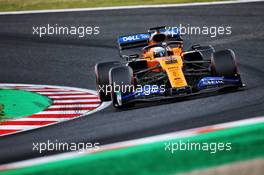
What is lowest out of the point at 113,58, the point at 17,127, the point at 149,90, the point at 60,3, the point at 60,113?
the point at 17,127

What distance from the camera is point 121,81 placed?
1234 cm

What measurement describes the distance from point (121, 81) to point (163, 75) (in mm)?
824

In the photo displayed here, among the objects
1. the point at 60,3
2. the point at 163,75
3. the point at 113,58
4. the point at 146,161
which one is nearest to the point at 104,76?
the point at 163,75

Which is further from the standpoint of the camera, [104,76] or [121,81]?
[104,76]

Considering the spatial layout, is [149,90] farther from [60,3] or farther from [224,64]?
[60,3]

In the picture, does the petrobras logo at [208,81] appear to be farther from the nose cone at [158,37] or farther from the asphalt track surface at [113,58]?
the nose cone at [158,37]

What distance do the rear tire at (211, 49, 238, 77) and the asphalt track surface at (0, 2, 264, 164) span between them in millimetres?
373

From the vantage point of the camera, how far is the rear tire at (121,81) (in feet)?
40.4

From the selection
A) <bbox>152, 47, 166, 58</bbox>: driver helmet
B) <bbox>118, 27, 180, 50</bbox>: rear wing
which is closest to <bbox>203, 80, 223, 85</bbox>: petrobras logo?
<bbox>152, 47, 166, 58</bbox>: driver helmet

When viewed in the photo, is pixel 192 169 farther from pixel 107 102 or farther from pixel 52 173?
pixel 107 102

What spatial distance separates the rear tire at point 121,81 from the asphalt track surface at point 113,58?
0.25 meters

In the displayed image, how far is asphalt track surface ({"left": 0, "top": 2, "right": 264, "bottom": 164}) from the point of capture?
418 inches

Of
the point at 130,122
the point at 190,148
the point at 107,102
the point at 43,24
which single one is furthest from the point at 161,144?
the point at 43,24

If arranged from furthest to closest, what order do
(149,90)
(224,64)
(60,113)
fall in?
(60,113), (224,64), (149,90)
